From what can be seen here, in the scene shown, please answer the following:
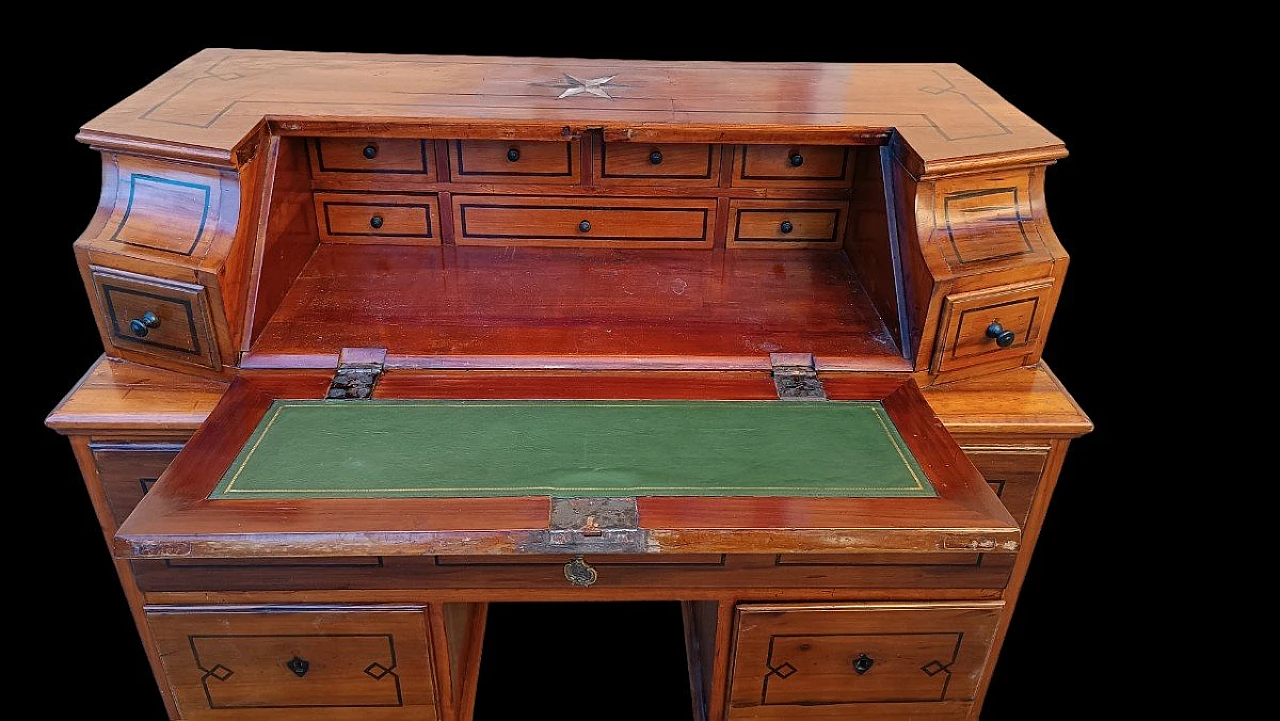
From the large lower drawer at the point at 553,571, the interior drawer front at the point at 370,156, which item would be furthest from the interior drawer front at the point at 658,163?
the large lower drawer at the point at 553,571

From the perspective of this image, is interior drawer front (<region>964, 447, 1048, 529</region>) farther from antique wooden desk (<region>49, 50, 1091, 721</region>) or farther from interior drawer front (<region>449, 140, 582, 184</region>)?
interior drawer front (<region>449, 140, 582, 184</region>)

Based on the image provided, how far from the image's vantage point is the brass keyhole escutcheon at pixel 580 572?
1938 mm

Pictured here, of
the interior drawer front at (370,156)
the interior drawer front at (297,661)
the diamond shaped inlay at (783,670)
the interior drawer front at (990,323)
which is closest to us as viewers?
the interior drawer front at (297,661)

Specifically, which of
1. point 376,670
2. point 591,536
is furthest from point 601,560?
point 376,670

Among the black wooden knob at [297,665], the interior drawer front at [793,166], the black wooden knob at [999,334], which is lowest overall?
the black wooden knob at [297,665]

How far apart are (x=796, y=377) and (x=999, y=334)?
1.75 feet

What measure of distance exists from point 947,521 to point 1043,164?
1.09 meters

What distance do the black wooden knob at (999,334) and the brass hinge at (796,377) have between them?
17.8 inches

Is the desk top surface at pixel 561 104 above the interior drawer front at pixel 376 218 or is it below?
above

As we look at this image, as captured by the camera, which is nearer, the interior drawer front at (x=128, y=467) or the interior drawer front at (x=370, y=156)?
the interior drawer front at (x=128, y=467)

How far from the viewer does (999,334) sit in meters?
2.34

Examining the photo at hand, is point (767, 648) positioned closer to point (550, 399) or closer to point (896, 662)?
point (896, 662)

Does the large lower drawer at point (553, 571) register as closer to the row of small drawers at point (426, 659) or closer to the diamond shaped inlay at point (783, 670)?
the row of small drawers at point (426, 659)

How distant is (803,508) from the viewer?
182 centimetres
